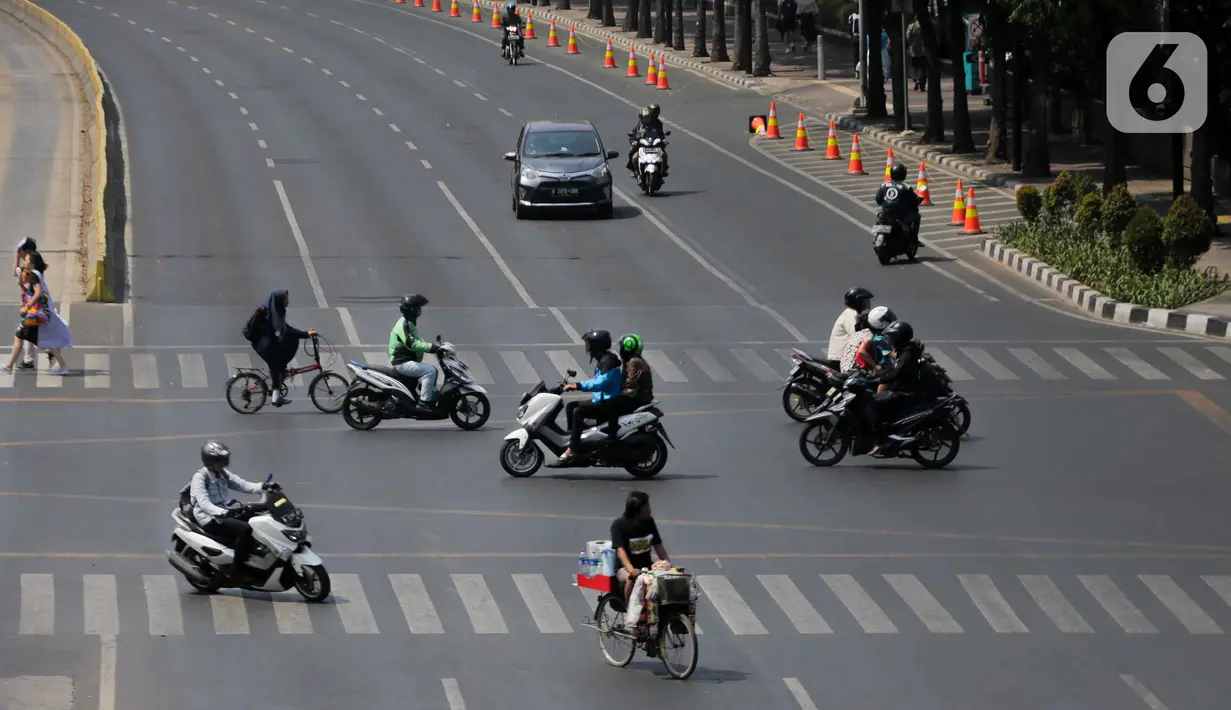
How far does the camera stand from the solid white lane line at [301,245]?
116 ft

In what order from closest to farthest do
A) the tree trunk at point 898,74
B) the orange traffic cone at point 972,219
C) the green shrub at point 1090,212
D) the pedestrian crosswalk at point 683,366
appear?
1. the pedestrian crosswalk at point 683,366
2. the green shrub at point 1090,212
3. the orange traffic cone at point 972,219
4. the tree trunk at point 898,74

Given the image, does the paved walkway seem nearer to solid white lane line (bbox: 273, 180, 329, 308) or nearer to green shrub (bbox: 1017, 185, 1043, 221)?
solid white lane line (bbox: 273, 180, 329, 308)

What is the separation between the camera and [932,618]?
16594mm

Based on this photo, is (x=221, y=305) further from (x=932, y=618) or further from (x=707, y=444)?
(x=932, y=618)

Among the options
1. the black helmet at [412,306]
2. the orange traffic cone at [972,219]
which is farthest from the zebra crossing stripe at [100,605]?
the orange traffic cone at [972,219]

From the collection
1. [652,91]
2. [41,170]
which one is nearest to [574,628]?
[41,170]

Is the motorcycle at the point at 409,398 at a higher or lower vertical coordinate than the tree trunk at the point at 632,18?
lower

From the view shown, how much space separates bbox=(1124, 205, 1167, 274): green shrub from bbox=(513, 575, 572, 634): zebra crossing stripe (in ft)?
61.1

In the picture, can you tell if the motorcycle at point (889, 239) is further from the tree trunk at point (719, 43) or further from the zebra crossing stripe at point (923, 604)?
the tree trunk at point (719, 43)

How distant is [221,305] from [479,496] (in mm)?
14210

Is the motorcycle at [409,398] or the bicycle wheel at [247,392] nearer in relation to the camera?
the motorcycle at [409,398]

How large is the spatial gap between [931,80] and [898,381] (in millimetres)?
28787
